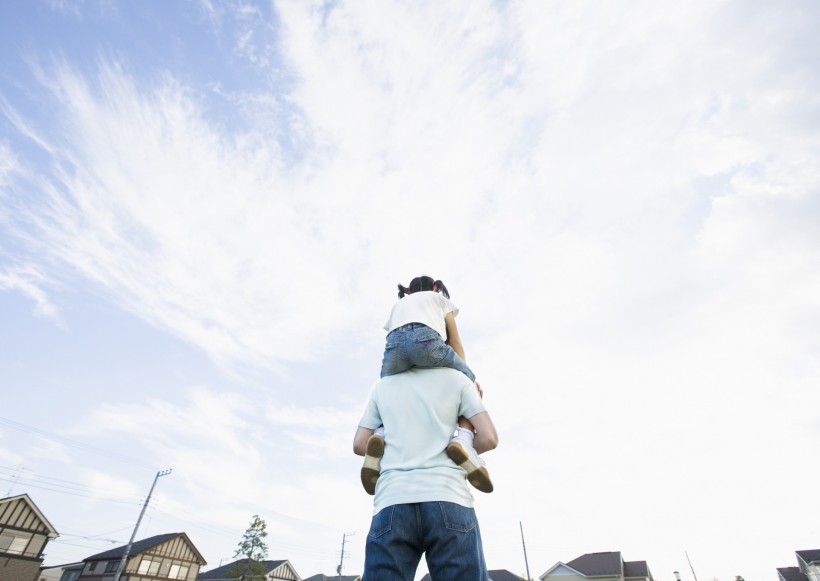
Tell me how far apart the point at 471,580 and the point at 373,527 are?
451mm

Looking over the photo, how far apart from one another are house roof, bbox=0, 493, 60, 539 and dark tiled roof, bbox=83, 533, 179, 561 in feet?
26.4

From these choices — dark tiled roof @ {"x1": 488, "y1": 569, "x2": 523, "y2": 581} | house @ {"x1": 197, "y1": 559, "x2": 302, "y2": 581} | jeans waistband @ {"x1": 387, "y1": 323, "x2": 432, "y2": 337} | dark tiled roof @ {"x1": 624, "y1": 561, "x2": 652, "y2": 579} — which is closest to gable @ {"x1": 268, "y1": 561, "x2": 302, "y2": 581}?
house @ {"x1": 197, "y1": 559, "x2": 302, "y2": 581}

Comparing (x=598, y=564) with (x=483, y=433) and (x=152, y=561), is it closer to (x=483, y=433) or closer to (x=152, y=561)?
(x=152, y=561)

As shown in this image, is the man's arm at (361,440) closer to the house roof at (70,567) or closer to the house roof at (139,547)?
the house roof at (139,547)

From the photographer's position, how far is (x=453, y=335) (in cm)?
303

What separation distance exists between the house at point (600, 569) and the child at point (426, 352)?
5293cm

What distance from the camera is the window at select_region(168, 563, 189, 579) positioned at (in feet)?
139

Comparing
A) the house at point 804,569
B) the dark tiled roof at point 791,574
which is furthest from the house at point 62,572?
the dark tiled roof at point 791,574

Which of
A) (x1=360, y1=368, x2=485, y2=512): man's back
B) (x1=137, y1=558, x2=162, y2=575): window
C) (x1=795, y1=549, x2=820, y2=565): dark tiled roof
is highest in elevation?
(x1=795, y1=549, x2=820, y2=565): dark tiled roof

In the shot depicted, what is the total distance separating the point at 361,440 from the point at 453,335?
3.23ft

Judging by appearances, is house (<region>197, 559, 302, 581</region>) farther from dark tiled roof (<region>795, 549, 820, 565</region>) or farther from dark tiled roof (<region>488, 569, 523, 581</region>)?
dark tiled roof (<region>795, 549, 820, 565</region>)

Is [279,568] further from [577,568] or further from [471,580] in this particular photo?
[471,580]

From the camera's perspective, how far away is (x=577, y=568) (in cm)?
4547

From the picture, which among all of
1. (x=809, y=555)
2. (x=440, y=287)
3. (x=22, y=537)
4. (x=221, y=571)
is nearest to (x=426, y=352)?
(x=440, y=287)
